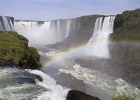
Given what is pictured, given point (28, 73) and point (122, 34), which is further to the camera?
point (122, 34)

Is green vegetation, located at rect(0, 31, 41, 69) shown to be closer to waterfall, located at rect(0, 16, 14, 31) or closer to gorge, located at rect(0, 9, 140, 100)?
gorge, located at rect(0, 9, 140, 100)

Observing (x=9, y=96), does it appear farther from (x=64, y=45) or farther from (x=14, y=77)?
(x=64, y=45)

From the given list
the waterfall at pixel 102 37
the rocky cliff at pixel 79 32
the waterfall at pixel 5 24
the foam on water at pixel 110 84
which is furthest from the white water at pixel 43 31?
the foam on water at pixel 110 84

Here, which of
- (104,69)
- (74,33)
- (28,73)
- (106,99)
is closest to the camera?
(28,73)

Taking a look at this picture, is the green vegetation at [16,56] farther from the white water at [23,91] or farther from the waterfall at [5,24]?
the waterfall at [5,24]

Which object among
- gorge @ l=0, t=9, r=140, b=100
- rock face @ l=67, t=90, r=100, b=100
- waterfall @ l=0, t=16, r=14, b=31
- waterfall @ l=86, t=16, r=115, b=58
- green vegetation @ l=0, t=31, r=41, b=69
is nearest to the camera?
rock face @ l=67, t=90, r=100, b=100

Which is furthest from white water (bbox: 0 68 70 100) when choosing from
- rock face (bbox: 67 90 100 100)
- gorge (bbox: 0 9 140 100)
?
rock face (bbox: 67 90 100 100)

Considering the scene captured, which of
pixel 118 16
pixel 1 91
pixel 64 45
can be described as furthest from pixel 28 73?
pixel 64 45

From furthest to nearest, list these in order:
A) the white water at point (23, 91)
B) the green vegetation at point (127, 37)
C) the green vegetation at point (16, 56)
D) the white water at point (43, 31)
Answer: the white water at point (43, 31) < the green vegetation at point (127, 37) < the green vegetation at point (16, 56) < the white water at point (23, 91)
